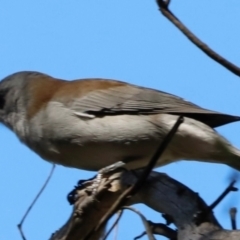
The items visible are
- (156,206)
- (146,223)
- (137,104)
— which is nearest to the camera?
(146,223)

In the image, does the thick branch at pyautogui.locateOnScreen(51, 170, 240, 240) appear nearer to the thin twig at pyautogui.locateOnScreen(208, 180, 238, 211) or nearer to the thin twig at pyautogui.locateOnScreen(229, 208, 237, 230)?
the thin twig at pyautogui.locateOnScreen(229, 208, 237, 230)

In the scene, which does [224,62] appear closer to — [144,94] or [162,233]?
[162,233]

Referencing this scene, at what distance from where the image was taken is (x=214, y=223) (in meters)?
2.70

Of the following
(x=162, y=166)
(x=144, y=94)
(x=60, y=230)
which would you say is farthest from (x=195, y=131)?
(x=60, y=230)

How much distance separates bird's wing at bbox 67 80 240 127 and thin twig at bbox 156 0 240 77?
72.4 inches

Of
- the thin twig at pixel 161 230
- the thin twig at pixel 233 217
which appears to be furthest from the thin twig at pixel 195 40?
the thin twig at pixel 161 230

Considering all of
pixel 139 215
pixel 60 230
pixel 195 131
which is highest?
pixel 195 131

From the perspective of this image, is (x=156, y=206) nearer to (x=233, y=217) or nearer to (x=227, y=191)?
(x=233, y=217)

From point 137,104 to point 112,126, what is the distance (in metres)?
0.31

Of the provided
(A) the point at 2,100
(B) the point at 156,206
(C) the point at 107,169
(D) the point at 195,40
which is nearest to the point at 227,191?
(D) the point at 195,40

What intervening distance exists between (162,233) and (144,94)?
1665 mm

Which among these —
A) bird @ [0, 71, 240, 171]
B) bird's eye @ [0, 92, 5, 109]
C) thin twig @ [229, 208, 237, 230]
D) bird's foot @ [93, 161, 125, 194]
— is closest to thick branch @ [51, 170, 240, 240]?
thin twig @ [229, 208, 237, 230]

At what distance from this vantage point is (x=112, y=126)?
4.06m

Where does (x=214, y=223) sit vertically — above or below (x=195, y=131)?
below
